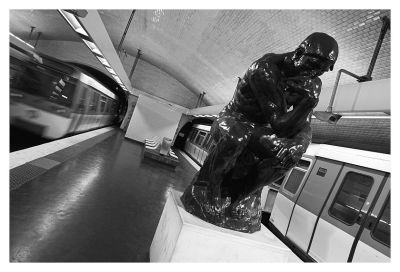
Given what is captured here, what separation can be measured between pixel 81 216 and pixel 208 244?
1605mm

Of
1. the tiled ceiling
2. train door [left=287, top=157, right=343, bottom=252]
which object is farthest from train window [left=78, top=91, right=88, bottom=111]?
train door [left=287, top=157, right=343, bottom=252]

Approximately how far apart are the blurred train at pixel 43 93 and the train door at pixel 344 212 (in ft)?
21.2

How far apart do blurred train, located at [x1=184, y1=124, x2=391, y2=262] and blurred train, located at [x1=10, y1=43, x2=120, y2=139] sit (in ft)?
15.7

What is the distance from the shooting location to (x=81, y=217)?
2.74m

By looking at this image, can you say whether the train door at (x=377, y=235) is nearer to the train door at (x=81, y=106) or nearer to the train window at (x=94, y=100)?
the train door at (x=81, y=106)

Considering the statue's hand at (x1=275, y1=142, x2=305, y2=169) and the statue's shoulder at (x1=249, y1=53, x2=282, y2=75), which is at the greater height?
the statue's shoulder at (x1=249, y1=53, x2=282, y2=75)

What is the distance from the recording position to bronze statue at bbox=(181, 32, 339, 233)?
1801 mm

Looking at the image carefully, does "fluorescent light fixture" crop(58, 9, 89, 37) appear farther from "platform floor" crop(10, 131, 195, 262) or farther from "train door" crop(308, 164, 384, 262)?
"train door" crop(308, 164, 384, 262)

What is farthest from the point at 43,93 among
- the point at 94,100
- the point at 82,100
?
the point at 94,100

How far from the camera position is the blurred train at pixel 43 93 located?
5622 mm

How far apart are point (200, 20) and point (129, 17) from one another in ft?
14.1

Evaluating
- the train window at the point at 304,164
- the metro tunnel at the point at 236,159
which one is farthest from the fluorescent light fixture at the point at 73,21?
the train window at the point at 304,164

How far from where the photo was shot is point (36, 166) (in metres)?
3.84

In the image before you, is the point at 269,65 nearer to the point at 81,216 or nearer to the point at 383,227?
the point at 81,216
